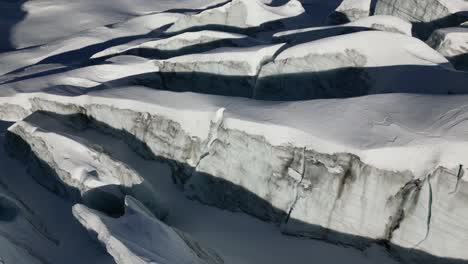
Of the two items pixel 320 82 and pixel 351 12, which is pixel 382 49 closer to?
pixel 320 82

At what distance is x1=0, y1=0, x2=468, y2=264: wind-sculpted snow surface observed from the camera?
301 inches

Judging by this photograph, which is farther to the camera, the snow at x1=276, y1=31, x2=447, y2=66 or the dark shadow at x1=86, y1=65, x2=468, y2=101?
the snow at x1=276, y1=31, x2=447, y2=66

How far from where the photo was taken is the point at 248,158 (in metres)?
9.20

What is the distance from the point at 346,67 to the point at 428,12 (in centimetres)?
851

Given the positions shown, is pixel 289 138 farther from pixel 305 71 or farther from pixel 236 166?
pixel 305 71

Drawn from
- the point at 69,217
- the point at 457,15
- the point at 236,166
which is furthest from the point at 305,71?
the point at 457,15

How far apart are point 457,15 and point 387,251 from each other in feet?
42.9

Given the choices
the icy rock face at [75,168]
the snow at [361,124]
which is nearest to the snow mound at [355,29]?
the snow at [361,124]

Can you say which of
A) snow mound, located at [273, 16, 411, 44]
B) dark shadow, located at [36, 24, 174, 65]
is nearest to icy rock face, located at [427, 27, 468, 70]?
snow mound, located at [273, 16, 411, 44]

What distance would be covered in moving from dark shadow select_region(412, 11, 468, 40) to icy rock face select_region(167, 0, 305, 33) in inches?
218

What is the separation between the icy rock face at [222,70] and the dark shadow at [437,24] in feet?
25.6

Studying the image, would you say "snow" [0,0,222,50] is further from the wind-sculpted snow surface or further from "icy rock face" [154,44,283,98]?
"icy rock face" [154,44,283,98]

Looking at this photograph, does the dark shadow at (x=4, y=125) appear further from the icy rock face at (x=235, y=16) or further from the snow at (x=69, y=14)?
the snow at (x=69, y=14)

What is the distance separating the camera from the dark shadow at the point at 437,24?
17531 mm
